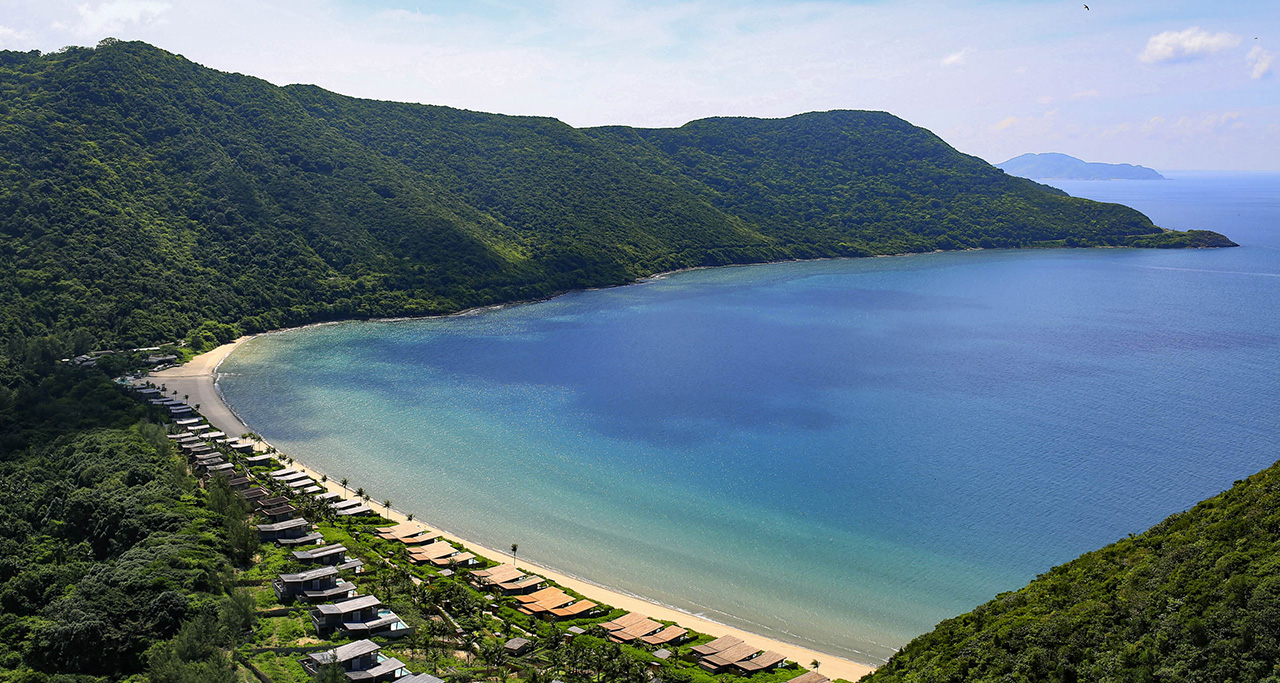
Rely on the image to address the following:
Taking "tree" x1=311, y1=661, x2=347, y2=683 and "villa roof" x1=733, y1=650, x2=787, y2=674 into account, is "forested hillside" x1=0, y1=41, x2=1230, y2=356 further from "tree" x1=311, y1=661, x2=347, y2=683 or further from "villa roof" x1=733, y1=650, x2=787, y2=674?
"villa roof" x1=733, y1=650, x2=787, y2=674

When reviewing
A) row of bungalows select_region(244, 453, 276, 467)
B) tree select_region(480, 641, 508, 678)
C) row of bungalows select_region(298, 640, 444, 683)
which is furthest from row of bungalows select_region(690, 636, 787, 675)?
row of bungalows select_region(244, 453, 276, 467)

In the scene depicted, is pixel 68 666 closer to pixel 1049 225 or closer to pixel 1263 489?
pixel 1263 489

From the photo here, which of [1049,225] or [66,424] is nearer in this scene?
[66,424]

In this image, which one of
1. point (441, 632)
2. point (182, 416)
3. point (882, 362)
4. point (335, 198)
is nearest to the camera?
point (441, 632)

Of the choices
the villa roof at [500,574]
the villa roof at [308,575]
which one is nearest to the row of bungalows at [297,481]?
the villa roof at [308,575]

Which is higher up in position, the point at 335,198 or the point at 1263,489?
the point at 335,198

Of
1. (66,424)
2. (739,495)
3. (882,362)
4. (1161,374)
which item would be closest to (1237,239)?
(1161,374)

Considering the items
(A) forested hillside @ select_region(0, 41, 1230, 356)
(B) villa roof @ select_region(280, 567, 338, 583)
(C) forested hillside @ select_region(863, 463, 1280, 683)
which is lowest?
(B) villa roof @ select_region(280, 567, 338, 583)
